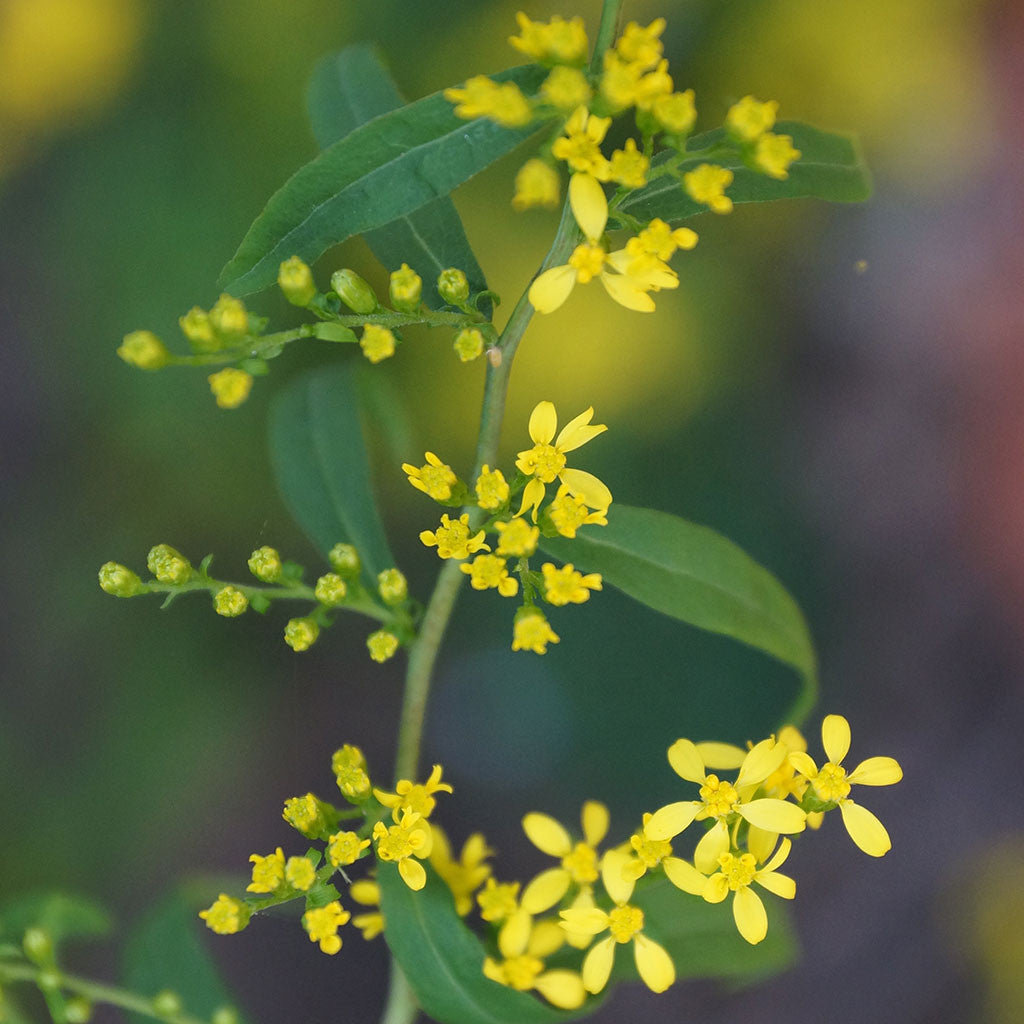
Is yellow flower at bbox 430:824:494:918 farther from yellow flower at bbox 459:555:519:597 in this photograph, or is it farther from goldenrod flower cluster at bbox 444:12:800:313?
goldenrod flower cluster at bbox 444:12:800:313

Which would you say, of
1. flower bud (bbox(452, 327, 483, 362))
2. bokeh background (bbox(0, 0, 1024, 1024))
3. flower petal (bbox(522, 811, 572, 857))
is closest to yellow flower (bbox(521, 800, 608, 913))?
flower petal (bbox(522, 811, 572, 857))

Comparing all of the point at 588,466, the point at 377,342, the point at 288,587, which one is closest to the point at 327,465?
the point at 288,587

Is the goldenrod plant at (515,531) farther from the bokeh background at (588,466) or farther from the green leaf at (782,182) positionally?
the bokeh background at (588,466)

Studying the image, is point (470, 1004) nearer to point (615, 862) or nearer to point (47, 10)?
point (615, 862)

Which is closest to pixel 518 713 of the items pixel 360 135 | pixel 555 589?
pixel 555 589

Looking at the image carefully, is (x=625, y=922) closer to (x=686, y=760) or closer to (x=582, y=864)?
(x=582, y=864)
